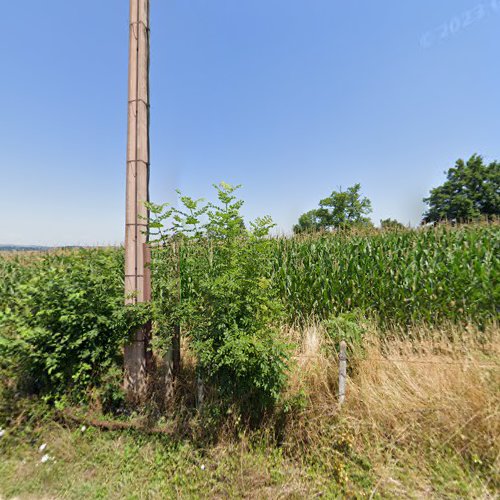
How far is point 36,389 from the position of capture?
9.93 ft

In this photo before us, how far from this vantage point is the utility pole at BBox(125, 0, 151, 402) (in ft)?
9.65

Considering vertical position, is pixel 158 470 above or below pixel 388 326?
below

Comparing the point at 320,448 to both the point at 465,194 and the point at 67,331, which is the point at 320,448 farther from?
the point at 465,194

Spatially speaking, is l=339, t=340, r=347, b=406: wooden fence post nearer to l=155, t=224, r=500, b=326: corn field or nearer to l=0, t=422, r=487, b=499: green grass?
l=0, t=422, r=487, b=499: green grass

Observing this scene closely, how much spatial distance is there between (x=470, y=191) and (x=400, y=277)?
169 feet

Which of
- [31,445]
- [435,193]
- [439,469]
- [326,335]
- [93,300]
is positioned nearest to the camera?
[439,469]

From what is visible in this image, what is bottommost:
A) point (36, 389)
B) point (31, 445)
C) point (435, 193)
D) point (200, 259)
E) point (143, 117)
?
point (31, 445)

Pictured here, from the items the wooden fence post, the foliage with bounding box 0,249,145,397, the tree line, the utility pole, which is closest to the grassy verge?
the wooden fence post

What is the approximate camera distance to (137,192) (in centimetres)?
305

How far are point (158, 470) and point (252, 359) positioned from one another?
1483 mm

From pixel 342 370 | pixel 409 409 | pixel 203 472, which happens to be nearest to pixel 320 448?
pixel 342 370

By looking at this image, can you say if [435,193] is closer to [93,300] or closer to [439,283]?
[439,283]

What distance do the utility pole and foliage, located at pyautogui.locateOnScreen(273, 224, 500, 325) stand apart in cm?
271

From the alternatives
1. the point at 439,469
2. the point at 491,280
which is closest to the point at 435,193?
the point at 491,280
